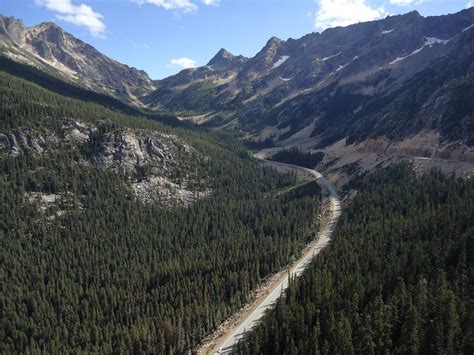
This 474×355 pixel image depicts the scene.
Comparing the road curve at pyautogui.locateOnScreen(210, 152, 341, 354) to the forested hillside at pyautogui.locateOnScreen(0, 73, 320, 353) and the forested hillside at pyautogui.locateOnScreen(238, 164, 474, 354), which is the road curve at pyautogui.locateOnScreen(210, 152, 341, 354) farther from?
the forested hillside at pyautogui.locateOnScreen(238, 164, 474, 354)

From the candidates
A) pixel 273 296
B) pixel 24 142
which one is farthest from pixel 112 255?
pixel 24 142

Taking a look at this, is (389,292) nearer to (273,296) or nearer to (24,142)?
(273,296)

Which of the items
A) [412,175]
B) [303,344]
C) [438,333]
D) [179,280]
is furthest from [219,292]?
[412,175]

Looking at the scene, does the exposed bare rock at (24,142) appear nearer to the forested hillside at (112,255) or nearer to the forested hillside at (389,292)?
the forested hillside at (112,255)

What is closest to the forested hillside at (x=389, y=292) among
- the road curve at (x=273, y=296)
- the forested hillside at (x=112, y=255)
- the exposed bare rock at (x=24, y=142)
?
the road curve at (x=273, y=296)

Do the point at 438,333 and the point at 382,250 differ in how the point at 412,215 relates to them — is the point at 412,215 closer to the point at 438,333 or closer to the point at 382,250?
the point at 382,250
